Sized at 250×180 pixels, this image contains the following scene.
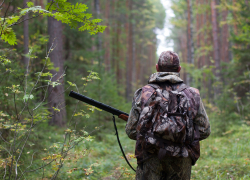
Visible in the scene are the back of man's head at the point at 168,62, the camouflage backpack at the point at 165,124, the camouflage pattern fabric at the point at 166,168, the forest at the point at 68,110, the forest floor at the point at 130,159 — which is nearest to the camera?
the camouflage backpack at the point at 165,124

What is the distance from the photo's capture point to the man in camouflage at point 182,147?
91.8 inches

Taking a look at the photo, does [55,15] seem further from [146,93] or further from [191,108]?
[191,108]

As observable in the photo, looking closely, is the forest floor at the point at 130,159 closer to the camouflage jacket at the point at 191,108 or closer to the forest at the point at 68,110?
the forest at the point at 68,110

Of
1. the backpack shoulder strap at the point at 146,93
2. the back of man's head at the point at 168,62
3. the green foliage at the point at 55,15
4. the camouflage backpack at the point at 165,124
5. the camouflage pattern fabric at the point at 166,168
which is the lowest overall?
the camouflage pattern fabric at the point at 166,168

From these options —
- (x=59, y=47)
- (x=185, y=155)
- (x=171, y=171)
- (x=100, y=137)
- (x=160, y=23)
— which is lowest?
(x=100, y=137)

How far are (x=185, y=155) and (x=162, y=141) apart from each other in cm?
32

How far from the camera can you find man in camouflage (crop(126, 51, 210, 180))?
233 cm

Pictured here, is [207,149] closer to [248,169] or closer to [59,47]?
[248,169]

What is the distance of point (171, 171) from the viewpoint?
7.68 feet

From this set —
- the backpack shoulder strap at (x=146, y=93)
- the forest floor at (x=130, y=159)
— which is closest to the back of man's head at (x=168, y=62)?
the backpack shoulder strap at (x=146, y=93)

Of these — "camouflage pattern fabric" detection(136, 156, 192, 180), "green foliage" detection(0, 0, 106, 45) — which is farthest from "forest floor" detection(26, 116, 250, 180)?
"green foliage" detection(0, 0, 106, 45)

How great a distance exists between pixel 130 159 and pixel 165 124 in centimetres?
451

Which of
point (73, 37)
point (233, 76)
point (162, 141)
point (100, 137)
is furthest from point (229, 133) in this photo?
point (73, 37)

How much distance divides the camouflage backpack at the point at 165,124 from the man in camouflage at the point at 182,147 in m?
0.05
